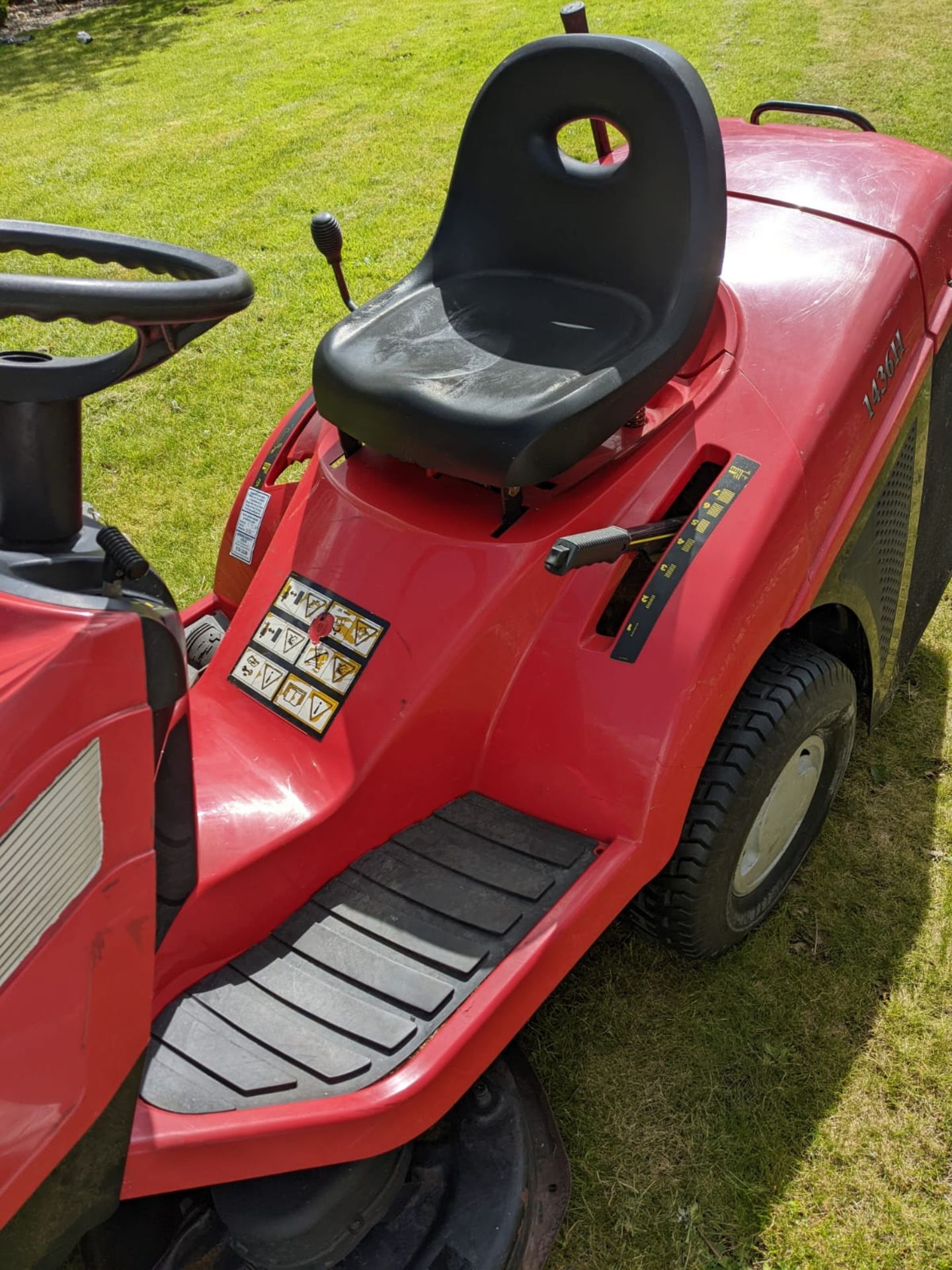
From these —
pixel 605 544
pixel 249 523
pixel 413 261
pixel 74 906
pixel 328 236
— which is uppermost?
pixel 328 236

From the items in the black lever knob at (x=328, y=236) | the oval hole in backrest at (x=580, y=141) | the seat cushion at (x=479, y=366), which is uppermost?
the black lever knob at (x=328, y=236)

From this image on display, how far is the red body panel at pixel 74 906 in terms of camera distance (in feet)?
3.65

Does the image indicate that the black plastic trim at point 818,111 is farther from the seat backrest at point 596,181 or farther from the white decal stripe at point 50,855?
the white decal stripe at point 50,855

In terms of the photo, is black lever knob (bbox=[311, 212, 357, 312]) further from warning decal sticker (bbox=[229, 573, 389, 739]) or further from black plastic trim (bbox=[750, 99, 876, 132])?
black plastic trim (bbox=[750, 99, 876, 132])

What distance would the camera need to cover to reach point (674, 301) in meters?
1.78

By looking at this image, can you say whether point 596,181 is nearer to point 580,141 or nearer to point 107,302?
point 107,302

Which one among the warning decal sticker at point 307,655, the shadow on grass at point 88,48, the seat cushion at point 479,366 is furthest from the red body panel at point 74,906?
the shadow on grass at point 88,48

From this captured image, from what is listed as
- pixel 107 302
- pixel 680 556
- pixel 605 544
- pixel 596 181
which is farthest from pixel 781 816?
pixel 107 302

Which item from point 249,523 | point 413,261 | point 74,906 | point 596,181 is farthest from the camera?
point 413,261

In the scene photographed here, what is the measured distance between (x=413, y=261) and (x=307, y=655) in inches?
142

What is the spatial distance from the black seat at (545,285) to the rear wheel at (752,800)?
515mm

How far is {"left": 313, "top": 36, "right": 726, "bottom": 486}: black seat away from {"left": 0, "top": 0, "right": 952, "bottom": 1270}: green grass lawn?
101 cm

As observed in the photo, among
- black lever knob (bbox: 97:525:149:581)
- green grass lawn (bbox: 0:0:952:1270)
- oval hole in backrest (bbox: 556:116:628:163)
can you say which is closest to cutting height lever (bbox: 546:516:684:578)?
black lever knob (bbox: 97:525:149:581)

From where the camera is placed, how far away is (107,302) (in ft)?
3.53
